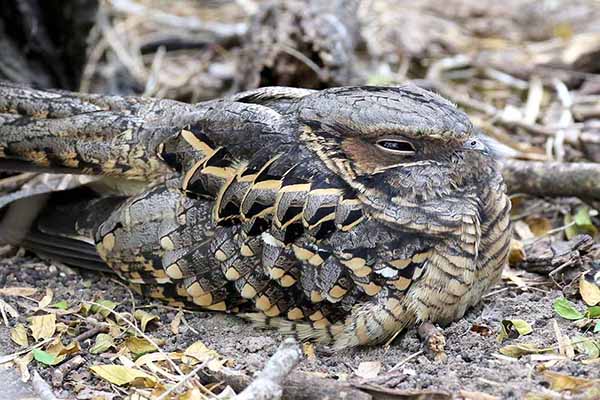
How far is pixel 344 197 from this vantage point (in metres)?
2.95

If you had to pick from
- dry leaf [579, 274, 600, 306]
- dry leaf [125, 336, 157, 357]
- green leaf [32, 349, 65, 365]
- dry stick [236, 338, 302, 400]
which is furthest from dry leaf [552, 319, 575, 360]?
green leaf [32, 349, 65, 365]

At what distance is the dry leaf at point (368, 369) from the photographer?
2773 mm

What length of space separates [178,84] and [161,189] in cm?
208

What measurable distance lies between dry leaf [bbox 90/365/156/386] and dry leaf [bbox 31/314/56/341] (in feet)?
1.01

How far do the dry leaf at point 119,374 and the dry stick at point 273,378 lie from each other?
0.53 metres

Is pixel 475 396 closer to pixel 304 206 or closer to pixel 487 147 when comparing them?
pixel 304 206

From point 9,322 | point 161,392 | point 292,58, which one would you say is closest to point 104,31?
point 292,58

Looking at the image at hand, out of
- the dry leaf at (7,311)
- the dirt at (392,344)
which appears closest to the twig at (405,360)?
the dirt at (392,344)

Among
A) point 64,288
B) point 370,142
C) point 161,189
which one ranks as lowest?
point 64,288

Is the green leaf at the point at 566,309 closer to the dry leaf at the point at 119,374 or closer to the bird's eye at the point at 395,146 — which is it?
the bird's eye at the point at 395,146

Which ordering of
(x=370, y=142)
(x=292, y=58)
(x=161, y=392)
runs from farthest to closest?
(x=292, y=58)
(x=370, y=142)
(x=161, y=392)

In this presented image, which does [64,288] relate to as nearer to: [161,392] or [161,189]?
[161,189]

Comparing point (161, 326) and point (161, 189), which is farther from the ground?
point (161, 189)

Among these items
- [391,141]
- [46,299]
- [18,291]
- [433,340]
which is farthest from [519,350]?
[18,291]
